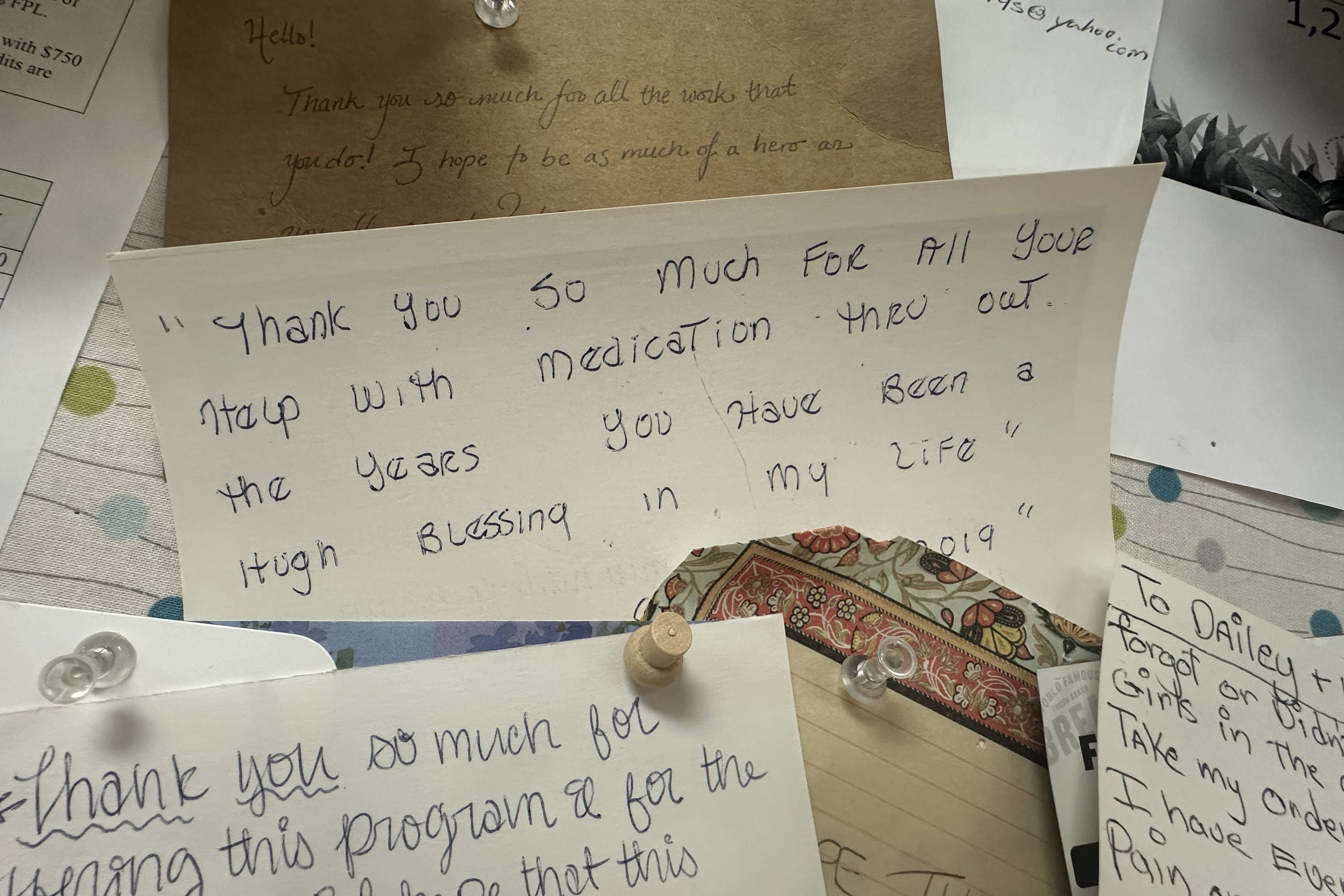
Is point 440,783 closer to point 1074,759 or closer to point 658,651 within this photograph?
point 658,651

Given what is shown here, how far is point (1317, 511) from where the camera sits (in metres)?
0.52

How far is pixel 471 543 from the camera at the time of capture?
41 cm

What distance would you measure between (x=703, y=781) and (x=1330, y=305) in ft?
1.73

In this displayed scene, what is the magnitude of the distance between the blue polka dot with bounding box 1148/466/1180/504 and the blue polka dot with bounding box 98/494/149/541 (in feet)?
1.84

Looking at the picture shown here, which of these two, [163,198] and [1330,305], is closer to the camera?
[163,198]

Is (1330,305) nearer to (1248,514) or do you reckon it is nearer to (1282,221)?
(1282,221)

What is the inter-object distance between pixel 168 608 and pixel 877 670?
35cm

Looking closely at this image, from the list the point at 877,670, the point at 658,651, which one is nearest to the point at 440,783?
the point at 658,651

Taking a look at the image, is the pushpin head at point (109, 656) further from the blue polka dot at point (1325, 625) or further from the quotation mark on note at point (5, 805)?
the blue polka dot at point (1325, 625)

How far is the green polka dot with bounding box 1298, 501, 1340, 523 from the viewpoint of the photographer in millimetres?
519

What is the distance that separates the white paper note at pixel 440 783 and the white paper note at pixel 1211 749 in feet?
0.56

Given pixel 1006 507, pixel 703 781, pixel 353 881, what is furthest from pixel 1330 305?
pixel 353 881

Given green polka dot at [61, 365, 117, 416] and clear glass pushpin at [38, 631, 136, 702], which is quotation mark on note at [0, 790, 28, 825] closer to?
clear glass pushpin at [38, 631, 136, 702]

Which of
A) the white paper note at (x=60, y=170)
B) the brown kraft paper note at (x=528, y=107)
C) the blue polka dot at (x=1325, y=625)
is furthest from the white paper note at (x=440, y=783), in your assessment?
the blue polka dot at (x=1325, y=625)
